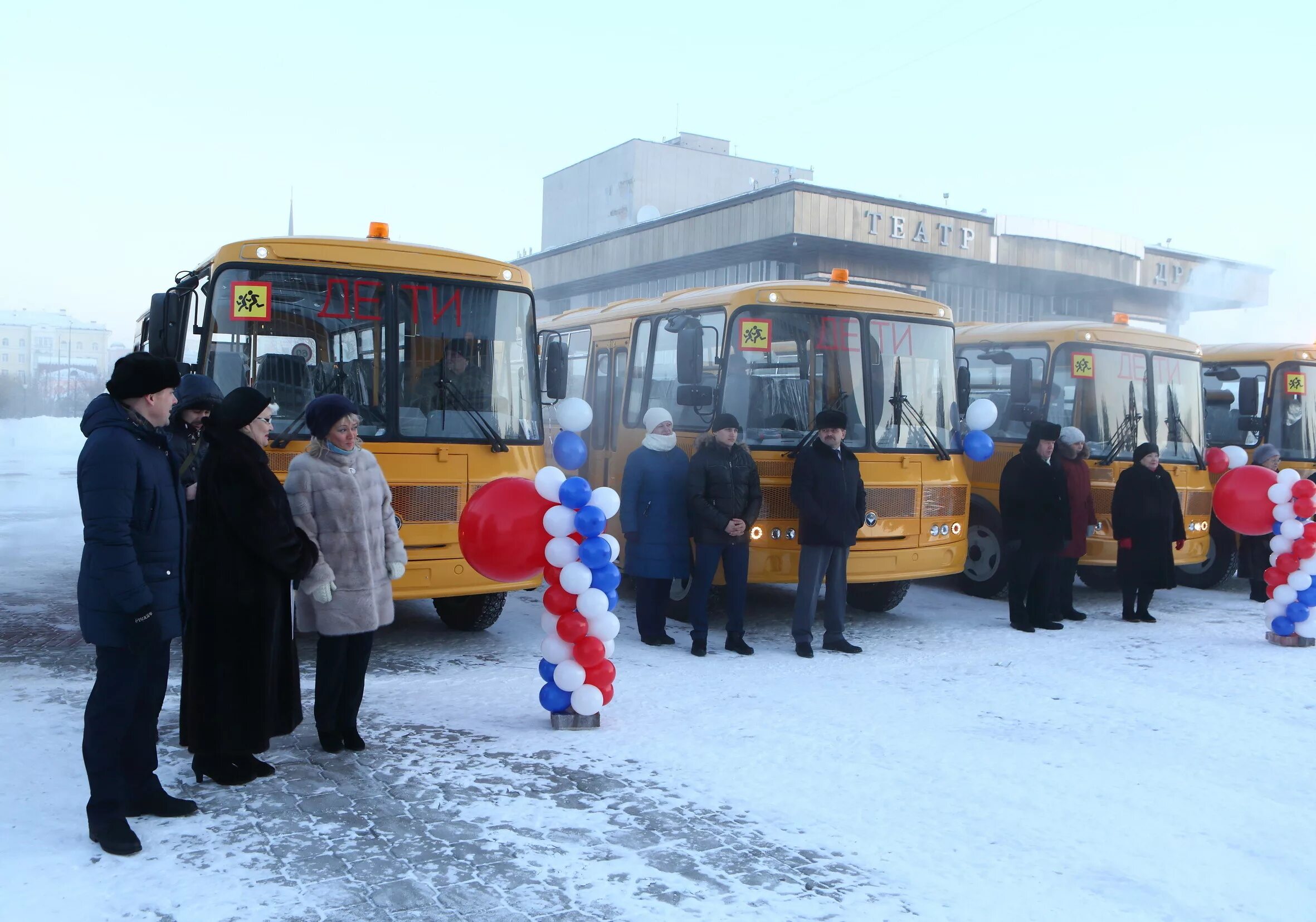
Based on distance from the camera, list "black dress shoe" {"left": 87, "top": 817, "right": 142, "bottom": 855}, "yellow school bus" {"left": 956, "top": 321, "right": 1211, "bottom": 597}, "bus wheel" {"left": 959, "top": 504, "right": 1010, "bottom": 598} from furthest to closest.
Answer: "bus wheel" {"left": 959, "top": 504, "right": 1010, "bottom": 598} → "yellow school bus" {"left": 956, "top": 321, "right": 1211, "bottom": 597} → "black dress shoe" {"left": 87, "top": 817, "right": 142, "bottom": 855}

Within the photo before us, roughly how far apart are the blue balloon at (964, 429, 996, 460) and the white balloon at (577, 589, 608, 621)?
190 inches

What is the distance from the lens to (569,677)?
19.8 ft

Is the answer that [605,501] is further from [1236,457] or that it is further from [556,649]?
[1236,457]

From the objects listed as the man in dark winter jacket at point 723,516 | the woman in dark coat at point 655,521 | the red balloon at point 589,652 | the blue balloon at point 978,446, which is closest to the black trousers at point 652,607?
the woman in dark coat at point 655,521

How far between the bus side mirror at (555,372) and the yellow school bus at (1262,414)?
7616 mm

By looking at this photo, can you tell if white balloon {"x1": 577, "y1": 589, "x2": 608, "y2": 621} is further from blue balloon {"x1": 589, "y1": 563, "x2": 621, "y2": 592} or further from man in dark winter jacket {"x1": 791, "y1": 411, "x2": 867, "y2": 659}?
man in dark winter jacket {"x1": 791, "y1": 411, "x2": 867, "y2": 659}

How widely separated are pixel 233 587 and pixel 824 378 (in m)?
5.42

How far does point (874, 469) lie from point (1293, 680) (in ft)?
10.8

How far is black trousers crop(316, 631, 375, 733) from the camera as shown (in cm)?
544

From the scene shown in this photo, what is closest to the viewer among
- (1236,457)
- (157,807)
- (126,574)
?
(126,574)

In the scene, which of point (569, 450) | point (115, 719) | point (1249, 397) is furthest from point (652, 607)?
point (1249, 397)

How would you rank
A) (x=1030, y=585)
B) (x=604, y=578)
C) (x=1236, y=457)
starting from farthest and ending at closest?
(x=1236, y=457) < (x=1030, y=585) < (x=604, y=578)

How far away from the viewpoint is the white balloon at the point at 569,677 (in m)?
6.04

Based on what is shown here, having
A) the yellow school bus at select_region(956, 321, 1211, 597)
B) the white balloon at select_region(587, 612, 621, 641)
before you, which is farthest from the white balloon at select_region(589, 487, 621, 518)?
the yellow school bus at select_region(956, 321, 1211, 597)
